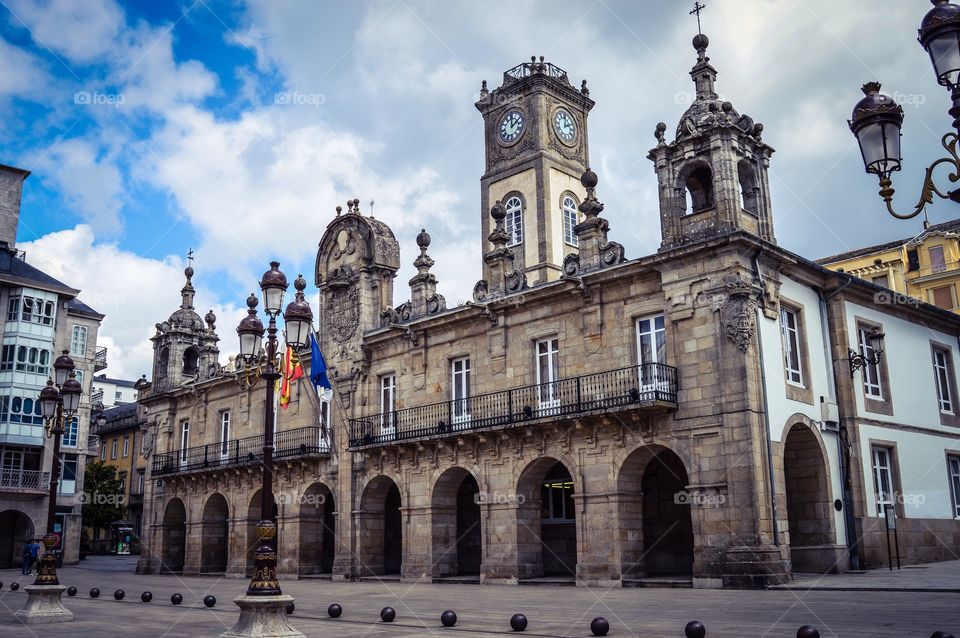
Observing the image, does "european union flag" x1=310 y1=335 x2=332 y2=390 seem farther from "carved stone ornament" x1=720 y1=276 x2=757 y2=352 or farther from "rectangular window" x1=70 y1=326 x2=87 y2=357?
"rectangular window" x1=70 y1=326 x2=87 y2=357

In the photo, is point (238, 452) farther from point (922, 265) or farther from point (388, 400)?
point (922, 265)

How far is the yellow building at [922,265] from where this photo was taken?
4072cm

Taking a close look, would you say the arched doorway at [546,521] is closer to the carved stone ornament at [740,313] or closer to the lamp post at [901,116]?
the carved stone ornament at [740,313]

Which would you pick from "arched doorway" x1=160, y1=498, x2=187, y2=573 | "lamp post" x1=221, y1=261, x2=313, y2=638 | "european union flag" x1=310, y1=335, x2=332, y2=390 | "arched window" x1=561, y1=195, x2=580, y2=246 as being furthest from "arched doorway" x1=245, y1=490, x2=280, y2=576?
"lamp post" x1=221, y1=261, x2=313, y2=638

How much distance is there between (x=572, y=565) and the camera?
2388 cm

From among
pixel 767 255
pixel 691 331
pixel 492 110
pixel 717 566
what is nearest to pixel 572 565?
pixel 717 566

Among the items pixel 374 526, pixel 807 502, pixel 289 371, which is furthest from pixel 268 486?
pixel 374 526

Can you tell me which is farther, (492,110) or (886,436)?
(492,110)

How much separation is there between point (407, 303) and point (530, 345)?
18.0 ft

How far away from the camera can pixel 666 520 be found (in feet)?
73.4

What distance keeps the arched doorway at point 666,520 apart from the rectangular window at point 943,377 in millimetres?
9755

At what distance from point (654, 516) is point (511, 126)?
1936cm

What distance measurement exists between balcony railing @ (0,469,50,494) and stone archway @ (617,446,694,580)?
29.2 metres

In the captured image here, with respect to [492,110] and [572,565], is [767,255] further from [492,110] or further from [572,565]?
[492,110]
